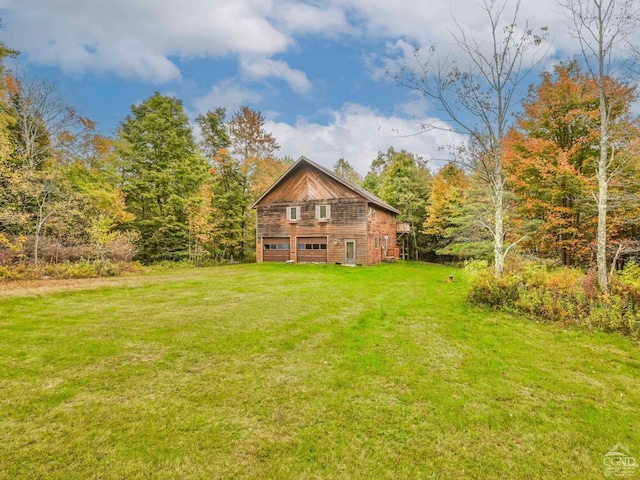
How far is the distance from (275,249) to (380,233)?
28.0ft

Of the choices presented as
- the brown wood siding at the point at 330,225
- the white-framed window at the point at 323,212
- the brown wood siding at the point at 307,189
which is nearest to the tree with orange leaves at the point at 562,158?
the brown wood siding at the point at 330,225

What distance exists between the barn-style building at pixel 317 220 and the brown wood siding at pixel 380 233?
71 millimetres

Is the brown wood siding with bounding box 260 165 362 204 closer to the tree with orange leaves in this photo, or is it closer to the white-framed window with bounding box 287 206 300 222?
the white-framed window with bounding box 287 206 300 222

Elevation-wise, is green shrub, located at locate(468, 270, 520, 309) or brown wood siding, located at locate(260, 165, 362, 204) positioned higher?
brown wood siding, located at locate(260, 165, 362, 204)

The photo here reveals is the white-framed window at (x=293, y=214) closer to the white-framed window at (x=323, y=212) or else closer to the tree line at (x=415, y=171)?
the white-framed window at (x=323, y=212)

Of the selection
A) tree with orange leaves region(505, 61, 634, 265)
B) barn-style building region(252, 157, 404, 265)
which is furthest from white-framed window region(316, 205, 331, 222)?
tree with orange leaves region(505, 61, 634, 265)

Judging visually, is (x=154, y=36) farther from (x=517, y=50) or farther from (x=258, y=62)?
(x=517, y=50)

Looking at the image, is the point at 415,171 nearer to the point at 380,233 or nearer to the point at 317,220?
the point at 380,233

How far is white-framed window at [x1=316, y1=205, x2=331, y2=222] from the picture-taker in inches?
805

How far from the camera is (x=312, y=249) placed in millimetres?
21125

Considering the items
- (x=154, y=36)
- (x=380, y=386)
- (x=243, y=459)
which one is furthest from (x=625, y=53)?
(x=154, y=36)

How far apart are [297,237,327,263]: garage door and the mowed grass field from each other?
13.2m

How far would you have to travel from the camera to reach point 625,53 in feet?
25.3

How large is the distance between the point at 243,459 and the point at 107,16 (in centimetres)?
1935
